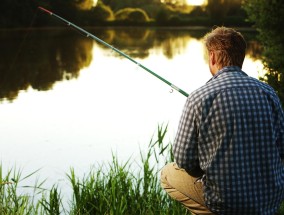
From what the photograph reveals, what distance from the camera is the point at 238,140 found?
7.52 feet

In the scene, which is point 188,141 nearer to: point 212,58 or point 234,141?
point 234,141

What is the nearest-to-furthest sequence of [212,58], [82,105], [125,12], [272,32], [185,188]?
[212,58], [185,188], [272,32], [82,105], [125,12]

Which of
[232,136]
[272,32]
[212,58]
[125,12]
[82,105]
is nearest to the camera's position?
[232,136]

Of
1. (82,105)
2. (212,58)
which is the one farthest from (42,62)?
(212,58)

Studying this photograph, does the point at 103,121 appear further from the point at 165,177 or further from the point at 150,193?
the point at 165,177

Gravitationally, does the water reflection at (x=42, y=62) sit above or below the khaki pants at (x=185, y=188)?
below

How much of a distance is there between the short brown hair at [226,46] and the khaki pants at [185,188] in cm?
67

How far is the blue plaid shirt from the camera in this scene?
2291 millimetres

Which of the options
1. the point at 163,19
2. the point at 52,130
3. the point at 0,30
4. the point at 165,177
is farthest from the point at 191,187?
the point at 163,19

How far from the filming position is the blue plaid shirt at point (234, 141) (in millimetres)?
2291

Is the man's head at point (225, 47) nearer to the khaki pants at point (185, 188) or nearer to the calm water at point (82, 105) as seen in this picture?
the khaki pants at point (185, 188)

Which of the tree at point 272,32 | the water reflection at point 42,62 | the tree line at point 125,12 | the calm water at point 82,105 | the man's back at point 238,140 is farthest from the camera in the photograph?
the tree line at point 125,12

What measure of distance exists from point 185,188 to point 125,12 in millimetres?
50498

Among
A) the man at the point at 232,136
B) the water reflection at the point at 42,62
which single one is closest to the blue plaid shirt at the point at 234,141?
the man at the point at 232,136
